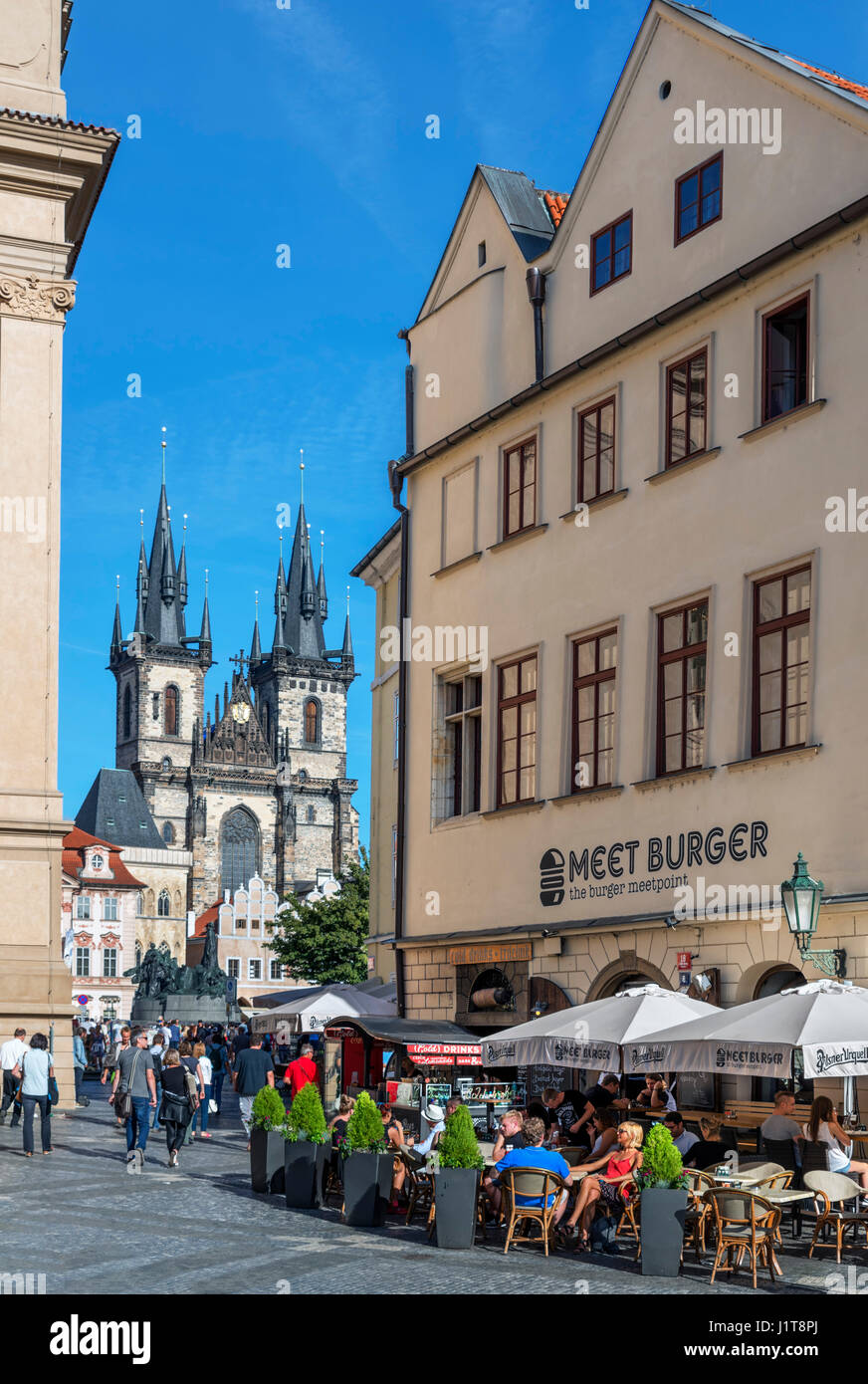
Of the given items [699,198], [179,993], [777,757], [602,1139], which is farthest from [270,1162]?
[179,993]

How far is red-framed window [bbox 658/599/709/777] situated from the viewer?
68.3ft

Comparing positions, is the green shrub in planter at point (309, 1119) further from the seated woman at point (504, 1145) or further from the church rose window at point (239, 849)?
the church rose window at point (239, 849)

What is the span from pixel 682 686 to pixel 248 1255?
10.0m

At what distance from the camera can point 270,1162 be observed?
17422 millimetres

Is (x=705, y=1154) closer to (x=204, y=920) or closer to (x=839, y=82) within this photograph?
(x=839, y=82)

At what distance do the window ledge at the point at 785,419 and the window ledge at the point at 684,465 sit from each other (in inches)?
19.3

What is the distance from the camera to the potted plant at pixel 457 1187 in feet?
45.8

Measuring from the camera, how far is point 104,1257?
41.7 ft

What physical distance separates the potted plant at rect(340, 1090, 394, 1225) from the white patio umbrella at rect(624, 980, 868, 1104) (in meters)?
2.43

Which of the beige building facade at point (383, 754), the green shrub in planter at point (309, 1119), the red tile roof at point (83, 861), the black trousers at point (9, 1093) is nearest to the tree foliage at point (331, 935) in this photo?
the red tile roof at point (83, 861)

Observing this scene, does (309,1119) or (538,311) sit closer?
(309,1119)

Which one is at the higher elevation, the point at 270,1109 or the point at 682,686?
the point at 682,686

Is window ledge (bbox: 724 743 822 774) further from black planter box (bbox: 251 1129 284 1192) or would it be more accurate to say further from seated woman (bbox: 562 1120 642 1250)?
black planter box (bbox: 251 1129 284 1192)

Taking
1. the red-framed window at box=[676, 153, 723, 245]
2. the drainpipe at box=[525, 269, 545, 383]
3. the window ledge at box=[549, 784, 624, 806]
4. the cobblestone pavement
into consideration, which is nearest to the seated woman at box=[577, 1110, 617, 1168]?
the cobblestone pavement
